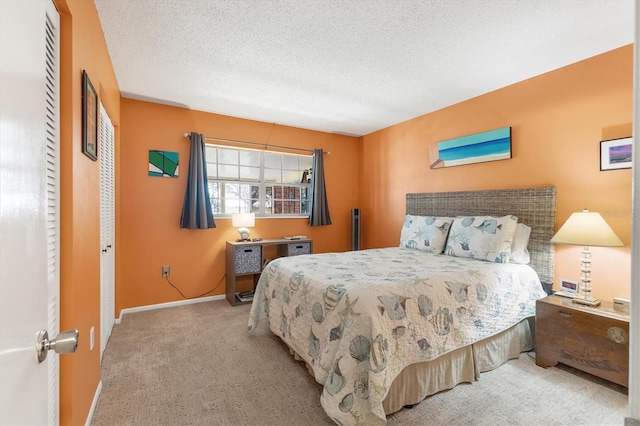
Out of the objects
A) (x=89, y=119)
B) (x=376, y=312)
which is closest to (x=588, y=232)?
(x=376, y=312)

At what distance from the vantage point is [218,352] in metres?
2.56

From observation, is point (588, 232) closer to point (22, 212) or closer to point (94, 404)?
point (22, 212)

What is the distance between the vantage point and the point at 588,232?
2.24m

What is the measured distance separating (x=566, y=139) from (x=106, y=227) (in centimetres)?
430

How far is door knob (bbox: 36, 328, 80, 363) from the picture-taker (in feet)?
2.05

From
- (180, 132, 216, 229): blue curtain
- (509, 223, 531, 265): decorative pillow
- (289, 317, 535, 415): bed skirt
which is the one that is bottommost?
(289, 317, 535, 415): bed skirt

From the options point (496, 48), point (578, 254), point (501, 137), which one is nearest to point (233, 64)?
point (496, 48)

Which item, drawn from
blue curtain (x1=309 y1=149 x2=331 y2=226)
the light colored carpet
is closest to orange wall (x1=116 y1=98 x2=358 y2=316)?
blue curtain (x1=309 y1=149 x2=331 y2=226)

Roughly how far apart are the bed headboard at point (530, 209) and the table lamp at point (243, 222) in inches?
103

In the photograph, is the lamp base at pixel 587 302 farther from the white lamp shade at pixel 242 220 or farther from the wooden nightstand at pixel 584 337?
the white lamp shade at pixel 242 220

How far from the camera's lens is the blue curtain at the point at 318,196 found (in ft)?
15.7

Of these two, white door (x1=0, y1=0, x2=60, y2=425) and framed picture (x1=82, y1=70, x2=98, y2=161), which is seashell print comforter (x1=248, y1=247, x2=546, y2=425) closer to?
white door (x1=0, y1=0, x2=60, y2=425)

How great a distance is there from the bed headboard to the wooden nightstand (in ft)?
1.63

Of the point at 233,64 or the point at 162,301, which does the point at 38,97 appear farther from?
the point at 162,301
